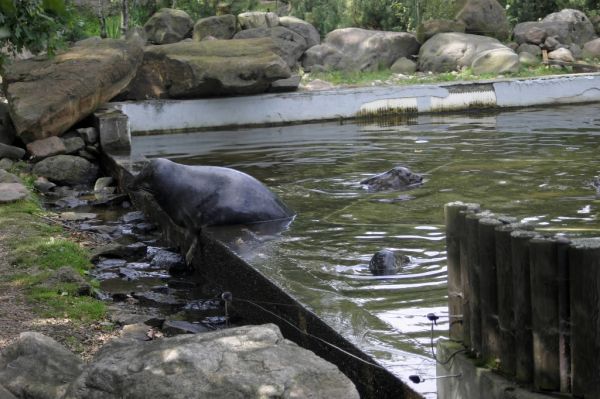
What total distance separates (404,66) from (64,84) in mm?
10885

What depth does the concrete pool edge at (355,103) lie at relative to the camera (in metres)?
16.3

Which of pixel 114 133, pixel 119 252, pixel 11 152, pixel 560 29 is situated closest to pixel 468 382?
pixel 119 252

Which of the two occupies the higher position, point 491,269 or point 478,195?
point 491,269

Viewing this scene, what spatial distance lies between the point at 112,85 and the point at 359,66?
9.49m

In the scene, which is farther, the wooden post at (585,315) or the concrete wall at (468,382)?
the concrete wall at (468,382)

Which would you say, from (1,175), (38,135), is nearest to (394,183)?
(1,175)

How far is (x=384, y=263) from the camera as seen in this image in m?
6.38

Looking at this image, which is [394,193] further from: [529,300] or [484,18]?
[484,18]

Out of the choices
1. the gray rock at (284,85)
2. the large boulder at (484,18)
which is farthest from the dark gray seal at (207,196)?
the large boulder at (484,18)

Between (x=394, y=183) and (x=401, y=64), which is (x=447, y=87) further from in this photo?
(x=394, y=183)

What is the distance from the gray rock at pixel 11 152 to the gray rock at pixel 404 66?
37.7 ft

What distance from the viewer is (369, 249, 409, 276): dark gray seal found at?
6348 millimetres

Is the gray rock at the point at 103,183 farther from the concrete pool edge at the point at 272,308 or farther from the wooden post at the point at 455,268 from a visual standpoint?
the wooden post at the point at 455,268

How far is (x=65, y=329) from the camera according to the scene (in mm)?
5855
